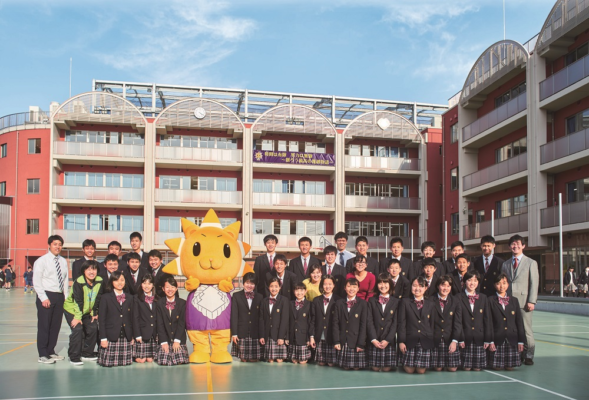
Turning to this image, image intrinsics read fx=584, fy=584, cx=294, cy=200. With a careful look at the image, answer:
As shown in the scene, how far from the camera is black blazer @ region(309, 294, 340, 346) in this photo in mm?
9117

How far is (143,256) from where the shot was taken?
10992mm

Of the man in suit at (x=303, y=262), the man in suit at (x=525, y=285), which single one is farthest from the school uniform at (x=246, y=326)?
the man in suit at (x=525, y=285)

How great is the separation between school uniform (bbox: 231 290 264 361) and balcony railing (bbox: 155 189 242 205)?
31.8 metres

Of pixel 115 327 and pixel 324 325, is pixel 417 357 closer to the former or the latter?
pixel 324 325

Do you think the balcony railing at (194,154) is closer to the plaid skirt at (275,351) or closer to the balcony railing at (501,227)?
the balcony railing at (501,227)

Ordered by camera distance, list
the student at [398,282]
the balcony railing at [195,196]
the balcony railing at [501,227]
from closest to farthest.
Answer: the student at [398,282] → the balcony railing at [501,227] → the balcony railing at [195,196]

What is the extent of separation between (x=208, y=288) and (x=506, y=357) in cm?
476

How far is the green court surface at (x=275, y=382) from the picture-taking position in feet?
23.6

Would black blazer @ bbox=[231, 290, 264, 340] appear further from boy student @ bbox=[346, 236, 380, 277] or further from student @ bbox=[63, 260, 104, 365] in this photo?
student @ bbox=[63, 260, 104, 365]

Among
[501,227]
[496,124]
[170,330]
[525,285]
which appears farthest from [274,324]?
[496,124]

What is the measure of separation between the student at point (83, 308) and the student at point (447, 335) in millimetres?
5337

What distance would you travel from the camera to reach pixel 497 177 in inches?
1291

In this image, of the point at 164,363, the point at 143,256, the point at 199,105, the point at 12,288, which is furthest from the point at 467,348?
the point at 12,288

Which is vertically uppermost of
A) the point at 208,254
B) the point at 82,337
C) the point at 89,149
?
the point at 89,149
